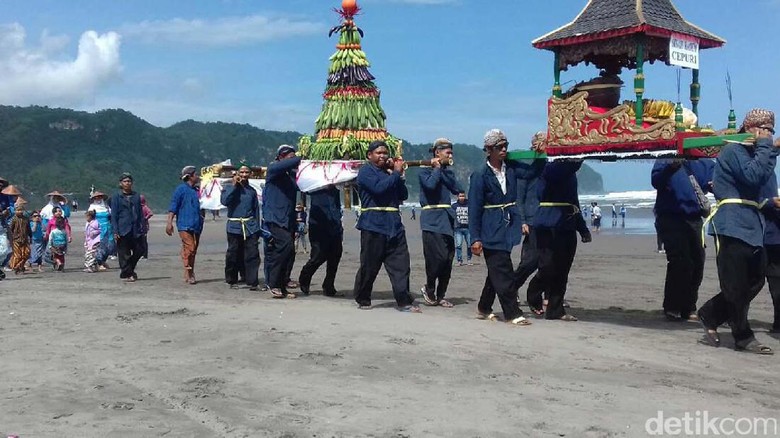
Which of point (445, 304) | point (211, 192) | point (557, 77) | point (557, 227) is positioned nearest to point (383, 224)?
point (445, 304)

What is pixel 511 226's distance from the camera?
8453 mm

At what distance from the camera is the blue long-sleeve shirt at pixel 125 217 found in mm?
13156

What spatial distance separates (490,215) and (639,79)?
202cm

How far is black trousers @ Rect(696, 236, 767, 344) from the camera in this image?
7.00 metres

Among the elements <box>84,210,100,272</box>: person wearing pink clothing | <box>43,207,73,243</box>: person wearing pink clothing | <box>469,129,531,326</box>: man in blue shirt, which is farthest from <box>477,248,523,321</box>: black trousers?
<box>43,207,73,243</box>: person wearing pink clothing

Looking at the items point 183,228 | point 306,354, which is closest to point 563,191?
point 306,354

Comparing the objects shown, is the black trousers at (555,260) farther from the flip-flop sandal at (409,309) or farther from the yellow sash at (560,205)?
the flip-flop sandal at (409,309)

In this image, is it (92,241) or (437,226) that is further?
(92,241)

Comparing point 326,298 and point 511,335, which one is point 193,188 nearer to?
point 326,298

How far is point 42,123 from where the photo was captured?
11512cm

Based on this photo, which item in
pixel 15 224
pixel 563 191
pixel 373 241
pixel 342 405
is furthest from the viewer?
pixel 15 224

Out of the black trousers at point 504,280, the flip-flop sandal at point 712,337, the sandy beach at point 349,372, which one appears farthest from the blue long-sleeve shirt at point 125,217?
the flip-flop sandal at point 712,337

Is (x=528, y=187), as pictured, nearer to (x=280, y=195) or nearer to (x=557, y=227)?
(x=557, y=227)

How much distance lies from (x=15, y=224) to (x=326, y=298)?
297 inches
